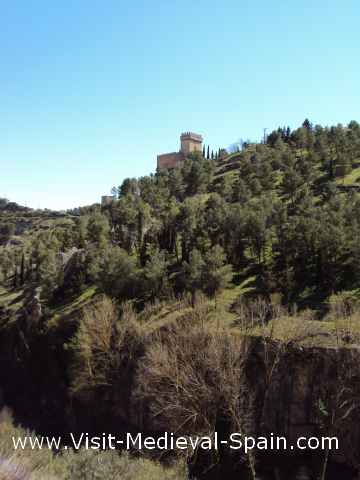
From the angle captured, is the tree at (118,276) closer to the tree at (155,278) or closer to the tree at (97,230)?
the tree at (155,278)

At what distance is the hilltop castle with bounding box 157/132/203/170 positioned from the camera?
133 meters

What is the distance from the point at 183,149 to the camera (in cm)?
14112

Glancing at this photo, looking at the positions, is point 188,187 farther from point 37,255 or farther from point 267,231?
point 267,231

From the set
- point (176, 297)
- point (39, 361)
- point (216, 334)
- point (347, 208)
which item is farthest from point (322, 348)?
point (39, 361)

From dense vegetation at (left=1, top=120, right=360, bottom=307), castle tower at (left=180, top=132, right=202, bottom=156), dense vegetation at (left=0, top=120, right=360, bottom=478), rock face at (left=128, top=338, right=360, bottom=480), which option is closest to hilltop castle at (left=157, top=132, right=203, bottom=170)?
castle tower at (left=180, top=132, right=202, bottom=156)

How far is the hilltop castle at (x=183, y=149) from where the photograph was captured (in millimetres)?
133125

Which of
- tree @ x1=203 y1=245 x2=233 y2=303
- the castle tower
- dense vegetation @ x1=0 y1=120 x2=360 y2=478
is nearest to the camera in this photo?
dense vegetation @ x1=0 y1=120 x2=360 y2=478

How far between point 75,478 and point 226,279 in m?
27.2

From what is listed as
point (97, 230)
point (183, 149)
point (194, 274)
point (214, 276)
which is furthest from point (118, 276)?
point (183, 149)

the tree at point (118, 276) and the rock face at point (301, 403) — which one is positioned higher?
the tree at point (118, 276)

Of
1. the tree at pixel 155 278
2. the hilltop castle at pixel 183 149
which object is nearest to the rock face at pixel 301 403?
the tree at pixel 155 278

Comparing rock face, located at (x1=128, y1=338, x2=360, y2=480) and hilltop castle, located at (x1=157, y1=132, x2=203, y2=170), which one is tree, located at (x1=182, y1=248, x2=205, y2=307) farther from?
hilltop castle, located at (x1=157, y1=132, x2=203, y2=170)

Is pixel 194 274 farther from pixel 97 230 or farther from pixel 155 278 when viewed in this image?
pixel 97 230

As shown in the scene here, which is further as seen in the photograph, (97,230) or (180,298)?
(97,230)
